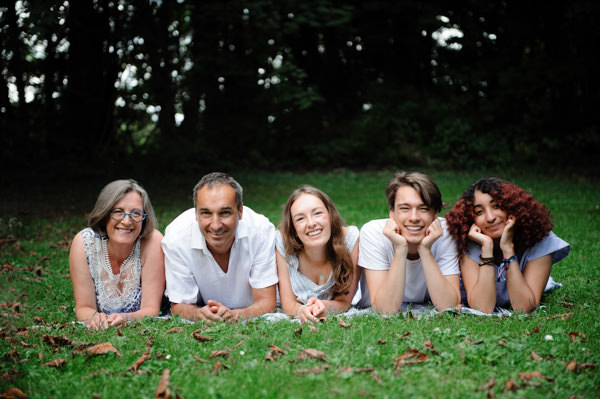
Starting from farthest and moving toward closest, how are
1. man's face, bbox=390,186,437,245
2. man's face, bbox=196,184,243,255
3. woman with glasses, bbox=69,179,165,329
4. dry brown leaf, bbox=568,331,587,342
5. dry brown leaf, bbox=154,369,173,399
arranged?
woman with glasses, bbox=69,179,165,329, man's face, bbox=390,186,437,245, man's face, bbox=196,184,243,255, dry brown leaf, bbox=568,331,587,342, dry brown leaf, bbox=154,369,173,399

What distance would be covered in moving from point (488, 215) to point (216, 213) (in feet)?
8.09

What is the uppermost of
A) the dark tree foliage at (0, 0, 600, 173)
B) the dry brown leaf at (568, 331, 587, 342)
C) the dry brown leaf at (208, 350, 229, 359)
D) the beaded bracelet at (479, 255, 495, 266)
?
the dark tree foliage at (0, 0, 600, 173)

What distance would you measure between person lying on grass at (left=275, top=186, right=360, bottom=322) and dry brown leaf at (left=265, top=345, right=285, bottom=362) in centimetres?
93

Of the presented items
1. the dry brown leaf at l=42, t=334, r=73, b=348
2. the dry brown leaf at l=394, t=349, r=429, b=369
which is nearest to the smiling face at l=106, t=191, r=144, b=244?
the dry brown leaf at l=42, t=334, r=73, b=348

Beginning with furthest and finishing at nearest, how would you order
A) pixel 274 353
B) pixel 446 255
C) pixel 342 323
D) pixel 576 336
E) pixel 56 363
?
1. pixel 446 255
2. pixel 342 323
3. pixel 576 336
4. pixel 274 353
5. pixel 56 363

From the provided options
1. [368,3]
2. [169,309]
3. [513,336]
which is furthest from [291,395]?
[368,3]

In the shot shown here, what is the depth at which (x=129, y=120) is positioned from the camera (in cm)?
1817

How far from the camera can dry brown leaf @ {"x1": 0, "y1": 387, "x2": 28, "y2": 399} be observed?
321 cm

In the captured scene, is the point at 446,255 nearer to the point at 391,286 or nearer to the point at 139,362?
the point at 391,286

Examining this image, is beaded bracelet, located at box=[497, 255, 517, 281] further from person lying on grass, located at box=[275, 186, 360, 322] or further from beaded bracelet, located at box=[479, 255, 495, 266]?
person lying on grass, located at box=[275, 186, 360, 322]

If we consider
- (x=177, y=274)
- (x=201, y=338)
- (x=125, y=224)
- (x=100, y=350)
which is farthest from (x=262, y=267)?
(x=100, y=350)

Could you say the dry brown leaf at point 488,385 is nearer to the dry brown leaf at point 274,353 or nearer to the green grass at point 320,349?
the green grass at point 320,349

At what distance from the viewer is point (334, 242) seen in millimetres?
4875

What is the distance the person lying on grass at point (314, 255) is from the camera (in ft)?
15.5
